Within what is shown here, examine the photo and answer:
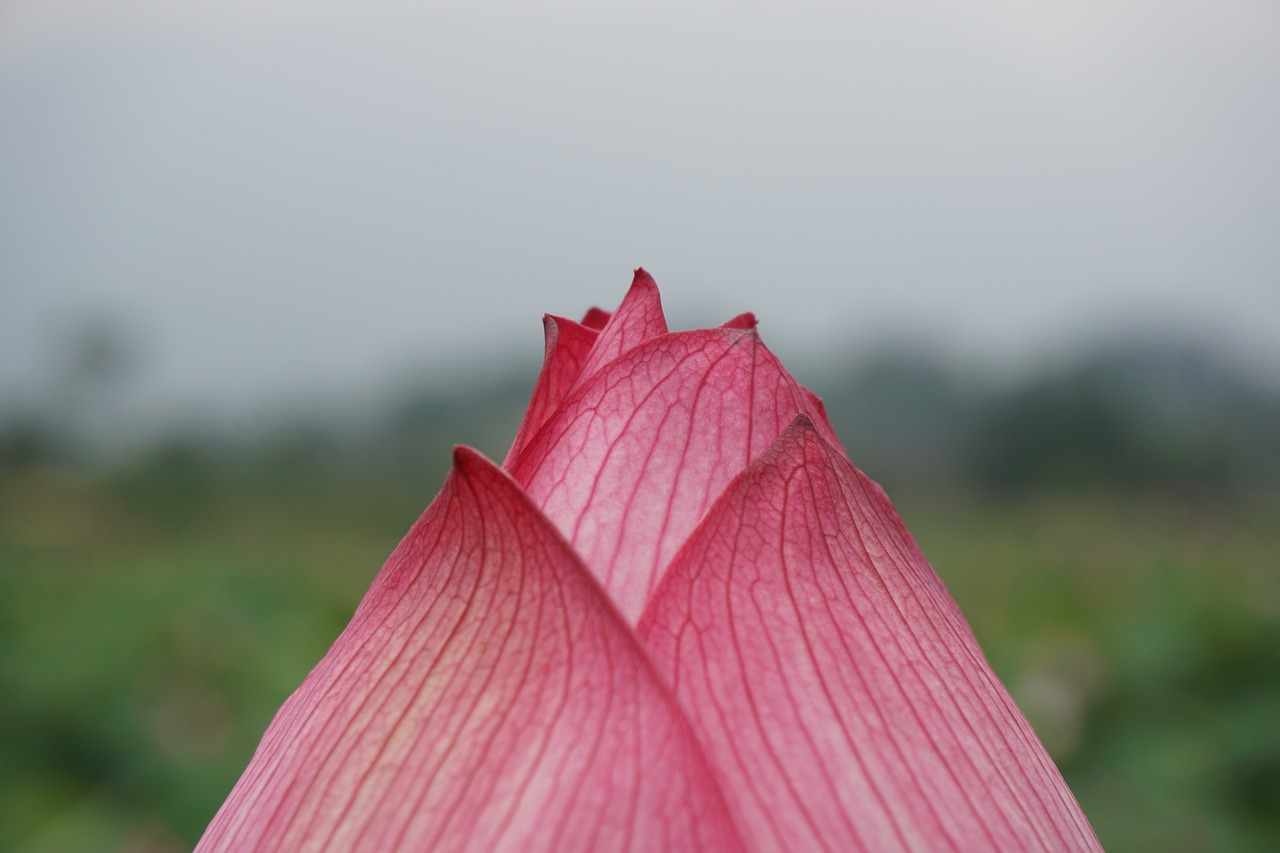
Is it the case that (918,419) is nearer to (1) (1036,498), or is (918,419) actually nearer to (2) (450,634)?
(1) (1036,498)

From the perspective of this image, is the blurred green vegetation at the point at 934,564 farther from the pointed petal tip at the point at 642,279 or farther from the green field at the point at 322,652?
the pointed petal tip at the point at 642,279

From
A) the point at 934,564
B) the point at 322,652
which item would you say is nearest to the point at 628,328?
the point at 322,652

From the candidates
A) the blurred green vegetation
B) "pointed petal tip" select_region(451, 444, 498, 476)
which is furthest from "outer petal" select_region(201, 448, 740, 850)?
the blurred green vegetation

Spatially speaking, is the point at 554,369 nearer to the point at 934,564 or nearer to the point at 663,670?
the point at 663,670

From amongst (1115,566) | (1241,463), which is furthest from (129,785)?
(1241,463)

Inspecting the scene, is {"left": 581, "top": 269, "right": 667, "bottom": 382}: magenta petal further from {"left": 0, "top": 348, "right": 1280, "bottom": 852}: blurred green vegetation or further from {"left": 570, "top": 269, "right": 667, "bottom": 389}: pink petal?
{"left": 0, "top": 348, "right": 1280, "bottom": 852}: blurred green vegetation

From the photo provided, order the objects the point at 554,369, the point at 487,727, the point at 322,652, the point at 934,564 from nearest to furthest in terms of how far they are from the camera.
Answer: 1. the point at 487,727
2. the point at 554,369
3. the point at 322,652
4. the point at 934,564
